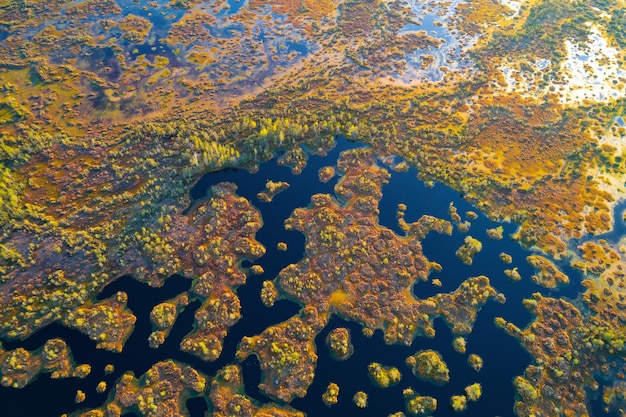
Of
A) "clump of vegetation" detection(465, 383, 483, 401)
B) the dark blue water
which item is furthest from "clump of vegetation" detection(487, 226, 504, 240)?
"clump of vegetation" detection(465, 383, 483, 401)

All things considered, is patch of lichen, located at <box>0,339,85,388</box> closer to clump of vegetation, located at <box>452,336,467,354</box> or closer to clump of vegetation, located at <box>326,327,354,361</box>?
clump of vegetation, located at <box>326,327,354,361</box>

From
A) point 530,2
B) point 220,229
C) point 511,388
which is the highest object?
point 530,2

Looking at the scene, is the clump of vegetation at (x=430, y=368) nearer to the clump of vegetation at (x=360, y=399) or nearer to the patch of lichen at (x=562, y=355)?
the clump of vegetation at (x=360, y=399)

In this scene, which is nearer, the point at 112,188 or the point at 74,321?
the point at 74,321

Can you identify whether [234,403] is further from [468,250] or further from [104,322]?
[468,250]

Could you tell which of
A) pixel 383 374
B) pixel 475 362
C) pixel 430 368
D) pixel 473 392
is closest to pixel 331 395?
pixel 383 374

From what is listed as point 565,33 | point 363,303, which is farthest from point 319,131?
point 565,33

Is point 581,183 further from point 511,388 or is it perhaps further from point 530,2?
point 530,2

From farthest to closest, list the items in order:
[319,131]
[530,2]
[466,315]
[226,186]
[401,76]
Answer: [530,2], [401,76], [319,131], [226,186], [466,315]

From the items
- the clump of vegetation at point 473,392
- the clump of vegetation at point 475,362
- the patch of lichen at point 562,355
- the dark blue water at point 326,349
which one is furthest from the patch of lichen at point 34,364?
the patch of lichen at point 562,355
